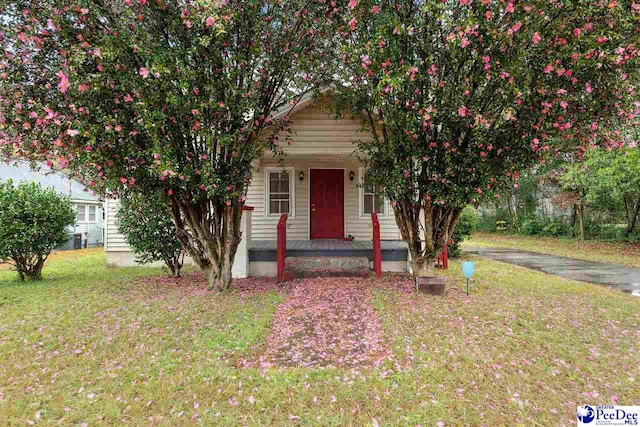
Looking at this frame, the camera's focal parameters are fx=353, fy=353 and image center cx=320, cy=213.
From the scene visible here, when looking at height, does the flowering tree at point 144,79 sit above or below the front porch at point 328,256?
above

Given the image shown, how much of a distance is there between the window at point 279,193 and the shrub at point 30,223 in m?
4.48

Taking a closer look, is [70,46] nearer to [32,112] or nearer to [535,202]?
[32,112]

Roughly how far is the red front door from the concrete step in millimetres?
2372

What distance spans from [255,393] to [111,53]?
4.06m

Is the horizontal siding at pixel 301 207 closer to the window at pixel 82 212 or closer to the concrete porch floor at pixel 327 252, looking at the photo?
the concrete porch floor at pixel 327 252

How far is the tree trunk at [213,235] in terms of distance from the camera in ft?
19.3

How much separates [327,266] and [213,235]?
7.63ft

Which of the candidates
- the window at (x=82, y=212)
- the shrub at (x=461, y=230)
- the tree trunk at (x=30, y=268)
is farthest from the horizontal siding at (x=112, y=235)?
the window at (x=82, y=212)

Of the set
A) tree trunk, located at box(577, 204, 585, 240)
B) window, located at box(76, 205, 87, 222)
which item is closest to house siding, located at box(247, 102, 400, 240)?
tree trunk, located at box(577, 204, 585, 240)

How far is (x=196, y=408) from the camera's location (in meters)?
2.81

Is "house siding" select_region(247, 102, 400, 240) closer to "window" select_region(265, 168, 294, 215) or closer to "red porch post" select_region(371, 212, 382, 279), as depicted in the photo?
"window" select_region(265, 168, 294, 215)

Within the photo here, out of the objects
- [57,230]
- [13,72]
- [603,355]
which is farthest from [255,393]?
[57,230]

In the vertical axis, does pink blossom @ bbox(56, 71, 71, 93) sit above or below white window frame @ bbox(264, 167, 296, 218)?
above

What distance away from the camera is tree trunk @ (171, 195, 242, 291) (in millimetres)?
5868
